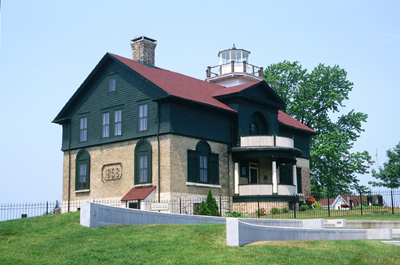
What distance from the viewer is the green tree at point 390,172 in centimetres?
7766

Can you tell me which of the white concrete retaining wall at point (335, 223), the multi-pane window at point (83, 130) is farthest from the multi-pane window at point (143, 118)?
the white concrete retaining wall at point (335, 223)

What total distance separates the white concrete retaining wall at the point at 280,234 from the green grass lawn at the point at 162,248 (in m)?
0.47

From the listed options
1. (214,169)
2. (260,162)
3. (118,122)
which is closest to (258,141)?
(260,162)

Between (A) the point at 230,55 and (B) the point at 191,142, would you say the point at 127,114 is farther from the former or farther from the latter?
(A) the point at 230,55

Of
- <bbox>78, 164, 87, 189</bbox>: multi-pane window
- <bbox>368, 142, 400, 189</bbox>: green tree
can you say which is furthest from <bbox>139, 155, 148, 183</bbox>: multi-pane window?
<bbox>368, 142, 400, 189</bbox>: green tree

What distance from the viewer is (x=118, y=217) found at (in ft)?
84.0

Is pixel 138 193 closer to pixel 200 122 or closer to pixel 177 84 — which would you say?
pixel 200 122

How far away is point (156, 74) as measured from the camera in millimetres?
39875

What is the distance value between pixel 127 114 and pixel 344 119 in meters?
28.5

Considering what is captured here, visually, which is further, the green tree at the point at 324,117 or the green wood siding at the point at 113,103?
the green tree at the point at 324,117

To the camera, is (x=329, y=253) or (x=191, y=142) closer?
(x=329, y=253)

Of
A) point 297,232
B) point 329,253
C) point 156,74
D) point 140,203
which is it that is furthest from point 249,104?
point 329,253

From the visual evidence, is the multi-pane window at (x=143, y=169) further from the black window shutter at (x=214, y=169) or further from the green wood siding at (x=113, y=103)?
the black window shutter at (x=214, y=169)

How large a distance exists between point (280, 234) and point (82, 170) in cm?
2180
